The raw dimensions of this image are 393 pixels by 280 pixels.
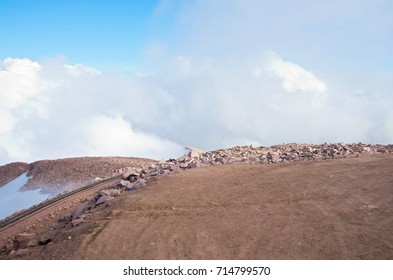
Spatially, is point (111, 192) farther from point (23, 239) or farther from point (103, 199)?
point (23, 239)

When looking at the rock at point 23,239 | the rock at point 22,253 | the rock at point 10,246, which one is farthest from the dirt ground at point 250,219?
the rock at point 10,246

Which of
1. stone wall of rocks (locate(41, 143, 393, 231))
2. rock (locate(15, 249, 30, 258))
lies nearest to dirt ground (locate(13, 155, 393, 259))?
rock (locate(15, 249, 30, 258))

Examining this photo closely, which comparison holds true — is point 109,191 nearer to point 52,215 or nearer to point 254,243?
point 52,215

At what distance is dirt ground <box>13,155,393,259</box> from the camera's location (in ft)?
23.9

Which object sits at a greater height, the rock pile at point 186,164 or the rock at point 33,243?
the rock pile at point 186,164

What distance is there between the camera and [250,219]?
8.51 meters

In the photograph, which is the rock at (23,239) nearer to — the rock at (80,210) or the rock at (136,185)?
the rock at (80,210)

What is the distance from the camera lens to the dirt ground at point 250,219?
7289 mm

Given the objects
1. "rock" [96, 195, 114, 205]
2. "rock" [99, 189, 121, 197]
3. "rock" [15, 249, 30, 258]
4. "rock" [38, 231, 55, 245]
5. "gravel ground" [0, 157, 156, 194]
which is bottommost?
"rock" [15, 249, 30, 258]

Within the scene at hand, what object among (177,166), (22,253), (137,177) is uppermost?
(177,166)

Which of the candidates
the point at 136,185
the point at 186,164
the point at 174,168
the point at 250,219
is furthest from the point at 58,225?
the point at 250,219

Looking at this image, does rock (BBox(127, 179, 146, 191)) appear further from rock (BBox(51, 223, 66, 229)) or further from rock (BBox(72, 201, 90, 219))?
rock (BBox(51, 223, 66, 229))

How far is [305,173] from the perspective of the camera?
1132 cm

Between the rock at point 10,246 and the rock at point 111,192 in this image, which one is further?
the rock at point 111,192
